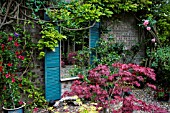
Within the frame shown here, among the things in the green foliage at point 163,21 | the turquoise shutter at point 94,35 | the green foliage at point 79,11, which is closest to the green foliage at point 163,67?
the green foliage at point 163,21

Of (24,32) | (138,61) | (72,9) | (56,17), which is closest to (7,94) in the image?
(24,32)

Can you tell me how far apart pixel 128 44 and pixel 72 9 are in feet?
7.80

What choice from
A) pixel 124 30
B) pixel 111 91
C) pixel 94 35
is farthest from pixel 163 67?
pixel 111 91

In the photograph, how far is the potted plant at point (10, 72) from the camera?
10.9ft

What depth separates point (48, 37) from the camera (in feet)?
12.4

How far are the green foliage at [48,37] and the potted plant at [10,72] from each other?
437 millimetres

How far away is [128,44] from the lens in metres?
5.67

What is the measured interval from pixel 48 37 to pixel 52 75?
0.91 meters

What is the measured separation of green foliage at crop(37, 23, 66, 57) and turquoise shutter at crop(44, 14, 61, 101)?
0.18m

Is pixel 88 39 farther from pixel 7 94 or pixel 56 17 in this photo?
pixel 7 94

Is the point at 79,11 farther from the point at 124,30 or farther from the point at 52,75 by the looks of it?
the point at 124,30

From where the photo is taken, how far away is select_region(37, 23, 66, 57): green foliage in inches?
149

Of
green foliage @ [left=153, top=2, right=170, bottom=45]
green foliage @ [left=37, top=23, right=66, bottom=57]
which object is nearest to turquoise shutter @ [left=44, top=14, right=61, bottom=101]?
green foliage @ [left=37, top=23, right=66, bottom=57]

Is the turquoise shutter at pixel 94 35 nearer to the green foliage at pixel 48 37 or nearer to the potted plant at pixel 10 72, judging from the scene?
the green foliage at pixel 48 37
